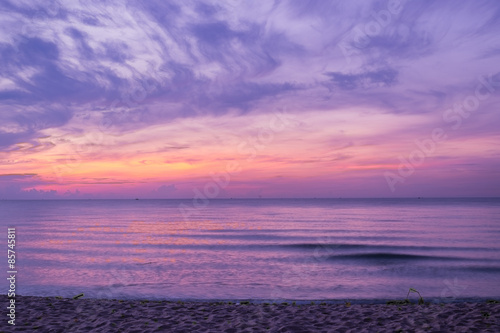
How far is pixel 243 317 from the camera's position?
12914mm

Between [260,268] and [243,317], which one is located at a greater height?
[243,317]

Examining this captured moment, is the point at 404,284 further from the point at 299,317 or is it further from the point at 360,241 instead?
the point at 360,241

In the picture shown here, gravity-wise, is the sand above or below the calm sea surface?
above

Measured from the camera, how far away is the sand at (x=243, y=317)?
1137 cm

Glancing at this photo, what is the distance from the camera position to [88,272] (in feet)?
87.5

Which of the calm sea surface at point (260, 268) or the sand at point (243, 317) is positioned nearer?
the sand at point (243, 317)

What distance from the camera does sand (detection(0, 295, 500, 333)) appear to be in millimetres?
11367

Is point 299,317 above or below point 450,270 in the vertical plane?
above

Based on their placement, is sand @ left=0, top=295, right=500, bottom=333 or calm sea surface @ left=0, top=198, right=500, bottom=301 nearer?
sand @ left=0, top=295, right=500, bottom=333

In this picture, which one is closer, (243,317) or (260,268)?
(243,317)

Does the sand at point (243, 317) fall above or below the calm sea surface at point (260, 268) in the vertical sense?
above

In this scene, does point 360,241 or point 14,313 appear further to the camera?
point 360,241

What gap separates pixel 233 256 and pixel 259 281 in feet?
36.5

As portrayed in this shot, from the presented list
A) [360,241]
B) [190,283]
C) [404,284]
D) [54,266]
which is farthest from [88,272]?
[360,241]
